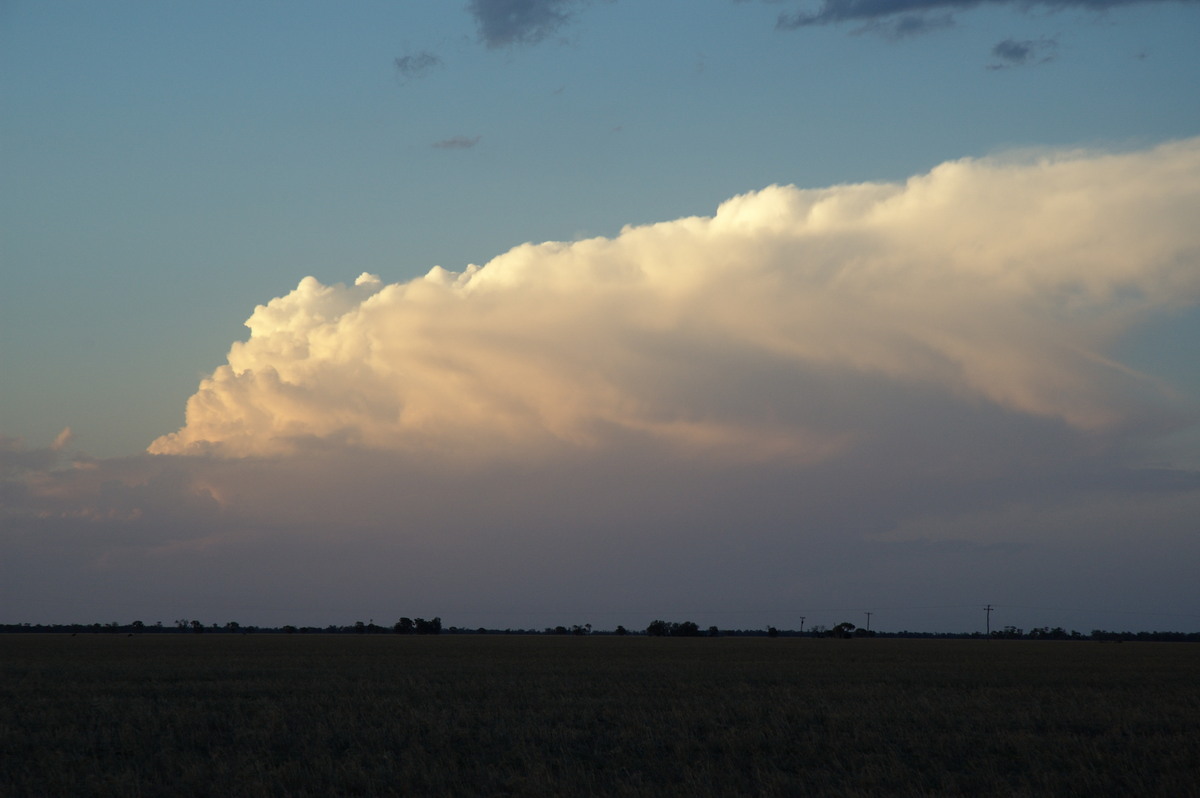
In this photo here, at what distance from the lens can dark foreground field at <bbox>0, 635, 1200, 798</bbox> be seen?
1585 centimetres

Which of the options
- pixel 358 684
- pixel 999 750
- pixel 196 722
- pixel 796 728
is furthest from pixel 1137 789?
pixel 358 684

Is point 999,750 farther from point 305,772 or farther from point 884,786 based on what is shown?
point 305,772

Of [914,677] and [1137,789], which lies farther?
[914,677]

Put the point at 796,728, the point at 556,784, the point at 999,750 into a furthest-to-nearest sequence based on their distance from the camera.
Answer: the point at 796,728 → the point at 999,750 → the point at 556,784

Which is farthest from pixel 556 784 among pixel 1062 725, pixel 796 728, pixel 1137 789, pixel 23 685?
pixel 23 685

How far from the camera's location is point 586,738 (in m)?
20.6

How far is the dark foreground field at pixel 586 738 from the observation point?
1585cm

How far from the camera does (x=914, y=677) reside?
40.4m

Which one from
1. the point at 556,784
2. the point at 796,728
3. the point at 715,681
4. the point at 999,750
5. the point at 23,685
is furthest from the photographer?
the point at 715,681

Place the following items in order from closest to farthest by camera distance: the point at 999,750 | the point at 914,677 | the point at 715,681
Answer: the point at 999,750
the point at 715,681
the point at 914,677

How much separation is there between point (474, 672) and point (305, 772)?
2565cm

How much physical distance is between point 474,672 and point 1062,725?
989 inches

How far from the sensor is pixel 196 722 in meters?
22.4

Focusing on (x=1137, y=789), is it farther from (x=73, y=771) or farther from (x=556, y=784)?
(x=73, y=771)
